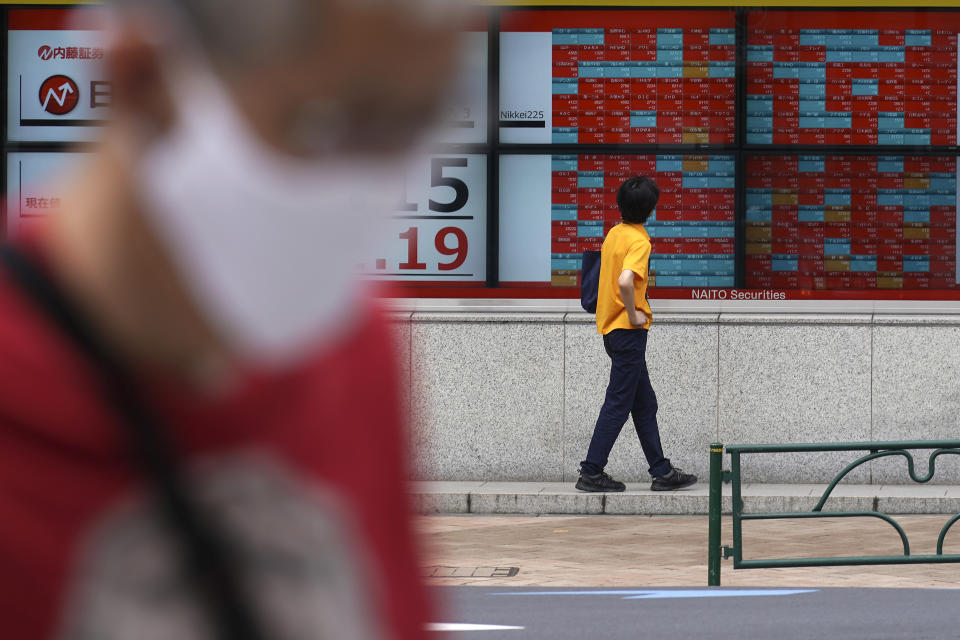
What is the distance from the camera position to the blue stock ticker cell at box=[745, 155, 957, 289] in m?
11.0

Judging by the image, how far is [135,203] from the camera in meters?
0.76

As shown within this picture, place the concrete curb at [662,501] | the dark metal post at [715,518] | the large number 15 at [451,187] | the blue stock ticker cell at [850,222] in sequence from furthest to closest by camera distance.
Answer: the large number 15 at [451,187] < the blue stock ticker cell at [850,222] < the concrete curb at [662,501] < the dark metal post at [715,518]

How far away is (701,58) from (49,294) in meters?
10.6

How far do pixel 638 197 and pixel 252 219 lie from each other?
347 inches

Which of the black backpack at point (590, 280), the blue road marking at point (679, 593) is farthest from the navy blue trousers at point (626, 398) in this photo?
the blue road marking at point (679, 593)

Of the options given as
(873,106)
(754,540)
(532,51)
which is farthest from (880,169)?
(754,540)

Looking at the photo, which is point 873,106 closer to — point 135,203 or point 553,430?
point 553,430

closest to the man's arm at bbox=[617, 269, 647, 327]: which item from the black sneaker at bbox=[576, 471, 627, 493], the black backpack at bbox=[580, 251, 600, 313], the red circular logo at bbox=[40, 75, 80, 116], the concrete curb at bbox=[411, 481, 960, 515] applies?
the black backpack at bbox=[580, 251, 600, 313]

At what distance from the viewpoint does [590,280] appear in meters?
9.91

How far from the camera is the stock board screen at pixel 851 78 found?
10906mm

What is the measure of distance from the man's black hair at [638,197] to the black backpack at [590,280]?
422 millimetres

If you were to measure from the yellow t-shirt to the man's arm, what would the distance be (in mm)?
33

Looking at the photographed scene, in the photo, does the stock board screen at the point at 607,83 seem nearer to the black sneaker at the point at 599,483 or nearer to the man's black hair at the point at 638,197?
the man's black hair at the point at 638,197

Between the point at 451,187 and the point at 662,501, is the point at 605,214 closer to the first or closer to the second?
the point at 451,187
